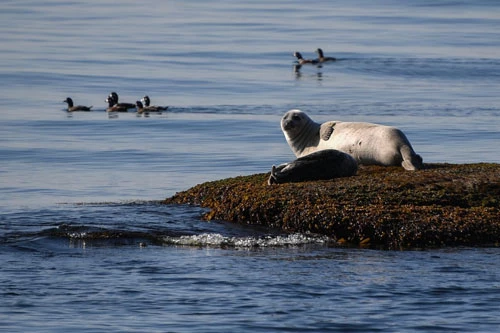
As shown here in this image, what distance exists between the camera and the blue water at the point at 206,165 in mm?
8773

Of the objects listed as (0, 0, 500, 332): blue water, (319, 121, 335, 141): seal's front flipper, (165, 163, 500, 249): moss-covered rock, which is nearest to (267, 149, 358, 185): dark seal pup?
(165, 163, 500, 249): moss-covered rock

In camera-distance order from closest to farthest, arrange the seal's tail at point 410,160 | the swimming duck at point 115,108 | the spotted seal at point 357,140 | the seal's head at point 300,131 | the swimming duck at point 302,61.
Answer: the seal's tail at point 410,160 < the spotted seal at point 357,140 < the seal's head at point 300,131 < the swimming duck at point 115,108 < the swimming duck at point 302,61

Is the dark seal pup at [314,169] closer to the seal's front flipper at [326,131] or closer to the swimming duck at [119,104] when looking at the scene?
the seal's front flipper at [326,131]

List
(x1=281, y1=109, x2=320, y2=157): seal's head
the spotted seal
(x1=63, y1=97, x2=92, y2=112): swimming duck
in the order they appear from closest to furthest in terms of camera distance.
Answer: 1. the spotted seal
2. (x1=281, y1=109, x2=320, y2=157): seal's head
3. (x1=63, y1=97, x2=92, y2=112): swimming duck

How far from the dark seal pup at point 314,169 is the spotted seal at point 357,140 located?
914 millimetres

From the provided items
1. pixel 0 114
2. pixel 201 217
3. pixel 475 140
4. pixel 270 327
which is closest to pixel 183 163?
pixel 475 140

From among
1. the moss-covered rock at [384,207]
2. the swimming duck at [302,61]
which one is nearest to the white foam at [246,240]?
the moss-covered rock at [384,207]

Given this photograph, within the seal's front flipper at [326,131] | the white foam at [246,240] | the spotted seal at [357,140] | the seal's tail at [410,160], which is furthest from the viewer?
the seal's front flipper at [326,131]

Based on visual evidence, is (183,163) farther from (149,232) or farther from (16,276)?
(16,276)

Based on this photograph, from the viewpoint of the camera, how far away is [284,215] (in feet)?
38.4

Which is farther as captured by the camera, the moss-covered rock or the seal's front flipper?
the seal's front flipper

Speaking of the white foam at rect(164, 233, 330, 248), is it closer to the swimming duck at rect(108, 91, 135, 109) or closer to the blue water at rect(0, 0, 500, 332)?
the blue water at rect(0, 0, 500, 332)

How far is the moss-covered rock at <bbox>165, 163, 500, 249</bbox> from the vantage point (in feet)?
36.4

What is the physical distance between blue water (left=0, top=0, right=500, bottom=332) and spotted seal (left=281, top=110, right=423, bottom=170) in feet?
6.98
